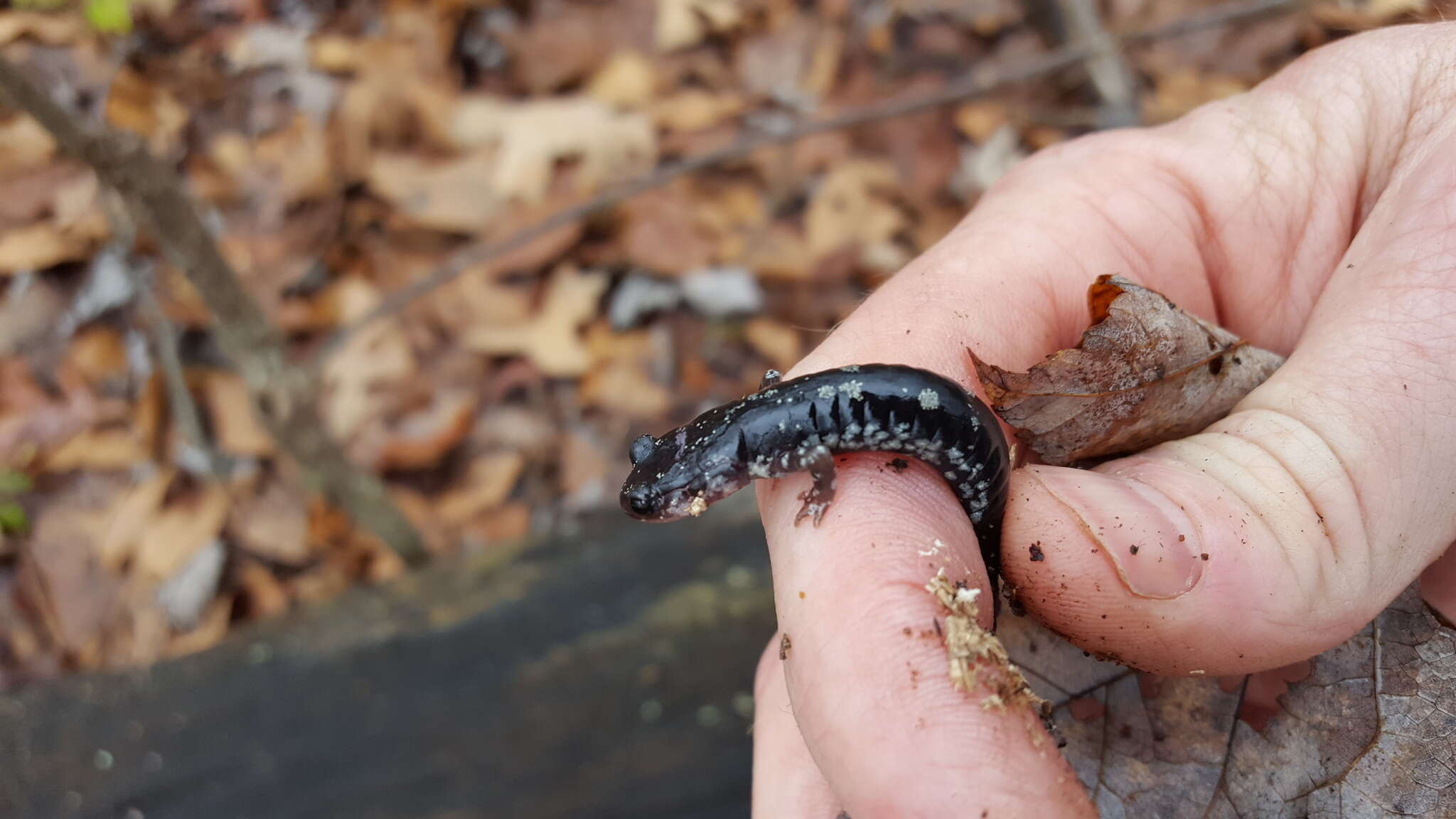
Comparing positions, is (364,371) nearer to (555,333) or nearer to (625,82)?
(555,333)

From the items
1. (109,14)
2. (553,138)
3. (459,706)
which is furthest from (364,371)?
(459,706)

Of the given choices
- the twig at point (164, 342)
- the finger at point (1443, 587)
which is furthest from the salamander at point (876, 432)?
the twig at point (164, 342)

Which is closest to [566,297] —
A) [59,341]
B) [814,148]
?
[814,148]

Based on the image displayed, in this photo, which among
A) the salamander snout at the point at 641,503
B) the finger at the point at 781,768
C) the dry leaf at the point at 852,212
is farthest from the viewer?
the dry leaf at the point at 852,212

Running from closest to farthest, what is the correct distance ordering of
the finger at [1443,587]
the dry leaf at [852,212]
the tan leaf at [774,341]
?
the finger at [1443,587] < the tan leaf at [774,341] < the dry leaf at [852,212]

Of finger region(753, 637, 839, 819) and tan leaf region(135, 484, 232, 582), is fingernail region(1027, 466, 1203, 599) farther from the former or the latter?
tan leaf region(135, 484, 232, 582)

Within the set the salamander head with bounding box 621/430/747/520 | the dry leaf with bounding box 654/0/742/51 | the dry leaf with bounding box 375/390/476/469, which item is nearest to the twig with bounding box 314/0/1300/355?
the dry leaf with bounding box 375/390/476/469

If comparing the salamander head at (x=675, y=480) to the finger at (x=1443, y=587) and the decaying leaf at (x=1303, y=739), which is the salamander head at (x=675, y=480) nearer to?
the decaying leaf at (x=1303, y=739)
